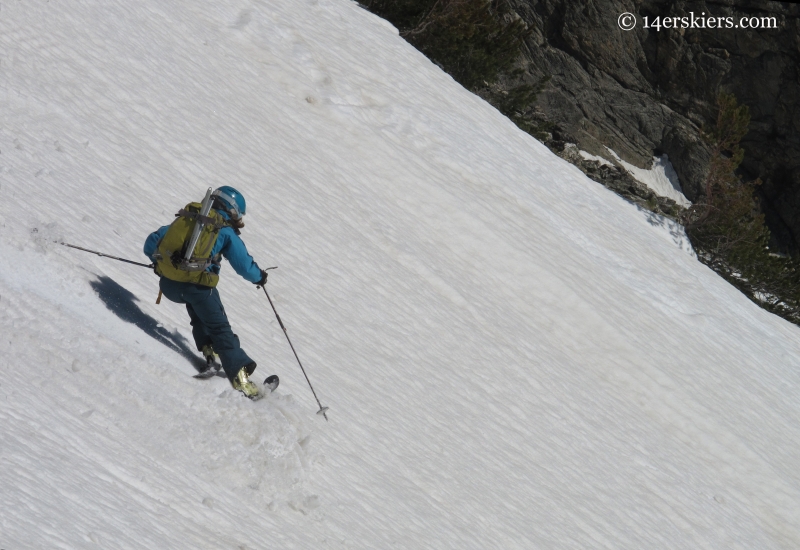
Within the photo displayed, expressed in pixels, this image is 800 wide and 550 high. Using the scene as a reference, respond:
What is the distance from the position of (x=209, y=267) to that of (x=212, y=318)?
1.32 ft

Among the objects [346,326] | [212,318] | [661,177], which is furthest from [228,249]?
[661,177]

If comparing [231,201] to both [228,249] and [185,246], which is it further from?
[185,246]

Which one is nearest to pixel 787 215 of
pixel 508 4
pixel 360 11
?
pixel 508 4

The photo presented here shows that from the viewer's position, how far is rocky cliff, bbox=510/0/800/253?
118 feet

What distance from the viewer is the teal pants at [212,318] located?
6516 millimetres

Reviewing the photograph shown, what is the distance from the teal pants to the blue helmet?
607 millimetres

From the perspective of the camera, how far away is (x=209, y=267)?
648 centimetres

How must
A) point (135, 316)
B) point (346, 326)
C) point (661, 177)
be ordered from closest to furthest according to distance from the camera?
point (135, 316)
point (346, 326)
point (661, 177)

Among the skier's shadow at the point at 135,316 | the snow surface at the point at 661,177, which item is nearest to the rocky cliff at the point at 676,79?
the snow surface at the point at 661,177

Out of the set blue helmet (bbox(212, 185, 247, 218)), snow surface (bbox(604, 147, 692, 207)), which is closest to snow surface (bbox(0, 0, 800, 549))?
blue helmet (bbox(212, 185, 247, 218))

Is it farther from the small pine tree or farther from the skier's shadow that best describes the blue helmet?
the small pine tree

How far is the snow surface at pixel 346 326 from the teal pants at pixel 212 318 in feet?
0.96

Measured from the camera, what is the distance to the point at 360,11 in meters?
20.8

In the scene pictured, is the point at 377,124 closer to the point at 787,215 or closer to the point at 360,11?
the point at 360,11
